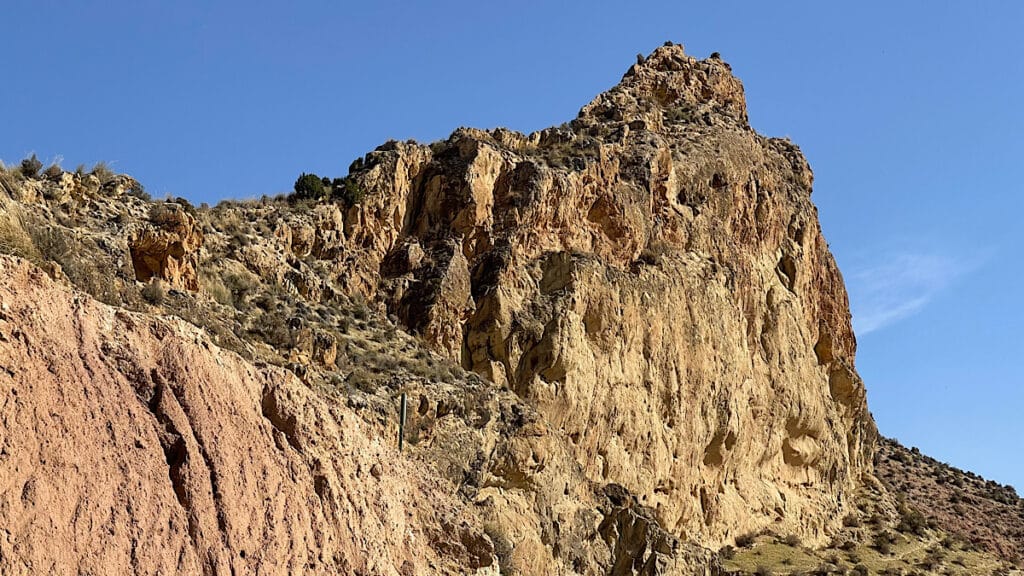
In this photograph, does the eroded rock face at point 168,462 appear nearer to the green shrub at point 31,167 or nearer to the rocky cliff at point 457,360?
the rocky cliff at point 457,360

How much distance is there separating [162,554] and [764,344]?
33.0 meters

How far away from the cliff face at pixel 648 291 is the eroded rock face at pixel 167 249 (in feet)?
23.7

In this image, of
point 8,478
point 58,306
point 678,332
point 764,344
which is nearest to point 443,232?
point 678,332

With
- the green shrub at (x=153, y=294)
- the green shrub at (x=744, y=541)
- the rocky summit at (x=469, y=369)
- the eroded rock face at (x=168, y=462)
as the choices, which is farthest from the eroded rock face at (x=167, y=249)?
the green shrub at (x=744, y=541)

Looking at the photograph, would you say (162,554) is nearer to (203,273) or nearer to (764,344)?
(203,273)

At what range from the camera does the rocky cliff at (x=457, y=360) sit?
Answer: 541 inches

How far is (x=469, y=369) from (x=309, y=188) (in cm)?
695

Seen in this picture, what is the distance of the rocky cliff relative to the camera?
13750mm

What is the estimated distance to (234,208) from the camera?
30.0m

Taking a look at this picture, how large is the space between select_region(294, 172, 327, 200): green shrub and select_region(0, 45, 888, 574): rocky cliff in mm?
760

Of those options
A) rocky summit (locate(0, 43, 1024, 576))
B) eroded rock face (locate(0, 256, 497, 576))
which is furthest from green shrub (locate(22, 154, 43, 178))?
eroded rock face (locate(0, 256, 497, 576))

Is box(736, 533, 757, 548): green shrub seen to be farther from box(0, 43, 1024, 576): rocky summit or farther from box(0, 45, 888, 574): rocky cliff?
box(0, 43, 1024, 576): rocky summit

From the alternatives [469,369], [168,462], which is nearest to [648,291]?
[469,369]

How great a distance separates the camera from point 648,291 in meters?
36.2
